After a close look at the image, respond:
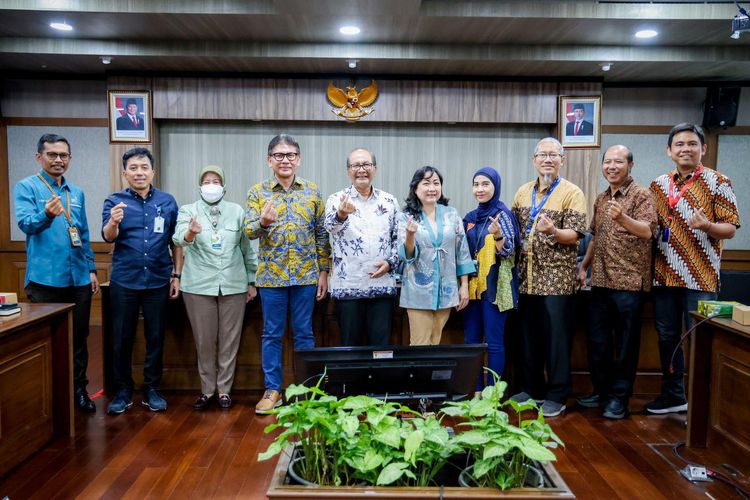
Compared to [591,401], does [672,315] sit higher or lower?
higher

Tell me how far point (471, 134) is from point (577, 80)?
1.16m

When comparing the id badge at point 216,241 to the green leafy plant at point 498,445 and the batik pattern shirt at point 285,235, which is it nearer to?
the batik pattern shirt at point 285,235

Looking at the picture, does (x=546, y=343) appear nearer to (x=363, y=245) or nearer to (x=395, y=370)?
(x=363, y=245)

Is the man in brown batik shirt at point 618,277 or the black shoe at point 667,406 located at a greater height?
the man in brown batik shirt at point 618,277

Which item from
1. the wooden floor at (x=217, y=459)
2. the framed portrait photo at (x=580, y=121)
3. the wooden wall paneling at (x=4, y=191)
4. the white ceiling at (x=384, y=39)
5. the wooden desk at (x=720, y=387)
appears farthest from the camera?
the wooden wall paneling at (x=4, y=191)

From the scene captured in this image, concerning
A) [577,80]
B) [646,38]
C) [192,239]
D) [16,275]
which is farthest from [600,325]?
[16,275]

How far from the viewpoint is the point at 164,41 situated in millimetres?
4656

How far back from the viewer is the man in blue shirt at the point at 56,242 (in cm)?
306

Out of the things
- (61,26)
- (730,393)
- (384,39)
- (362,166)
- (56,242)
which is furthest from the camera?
(384,39)

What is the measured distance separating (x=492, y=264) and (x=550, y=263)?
0.33 meters

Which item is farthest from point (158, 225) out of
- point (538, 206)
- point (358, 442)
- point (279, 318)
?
point (358, 442)

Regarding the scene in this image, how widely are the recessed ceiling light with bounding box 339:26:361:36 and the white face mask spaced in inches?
77.2

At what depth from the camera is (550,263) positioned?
3.11 m

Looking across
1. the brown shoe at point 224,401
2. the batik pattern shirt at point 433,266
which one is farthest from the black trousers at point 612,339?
the brown shoe at point 224,401
